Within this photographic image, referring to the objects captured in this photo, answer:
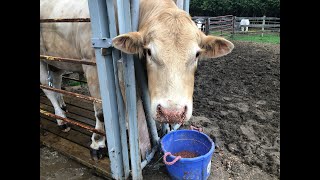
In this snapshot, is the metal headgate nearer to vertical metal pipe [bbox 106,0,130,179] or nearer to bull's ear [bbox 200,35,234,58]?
vertical metal pipe [bbox 106,0,130,179]

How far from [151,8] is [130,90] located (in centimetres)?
94

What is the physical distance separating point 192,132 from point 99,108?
120 centimetres

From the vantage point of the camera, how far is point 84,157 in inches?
127

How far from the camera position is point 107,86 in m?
2.50

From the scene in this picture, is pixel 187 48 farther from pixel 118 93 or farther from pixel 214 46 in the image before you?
pixel 118 93

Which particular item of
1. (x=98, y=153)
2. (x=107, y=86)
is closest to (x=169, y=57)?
(x=107, y=86)

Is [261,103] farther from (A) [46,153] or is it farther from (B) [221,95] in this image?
(A) [46,153]

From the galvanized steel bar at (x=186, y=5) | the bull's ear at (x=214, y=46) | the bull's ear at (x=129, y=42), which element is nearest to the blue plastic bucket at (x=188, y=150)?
the bull's ear at (x=214, y=46)

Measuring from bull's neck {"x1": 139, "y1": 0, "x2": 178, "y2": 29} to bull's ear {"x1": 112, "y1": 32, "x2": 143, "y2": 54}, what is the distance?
31 cm

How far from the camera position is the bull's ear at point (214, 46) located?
97.9 inches

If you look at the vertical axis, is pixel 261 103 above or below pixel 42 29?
below

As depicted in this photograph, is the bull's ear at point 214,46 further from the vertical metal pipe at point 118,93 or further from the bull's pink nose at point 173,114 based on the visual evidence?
the vertical metal pipe at point 118,93

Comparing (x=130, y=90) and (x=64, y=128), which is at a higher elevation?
(x=130, y=90)

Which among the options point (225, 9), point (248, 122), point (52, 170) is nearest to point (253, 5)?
point (225, 9)
